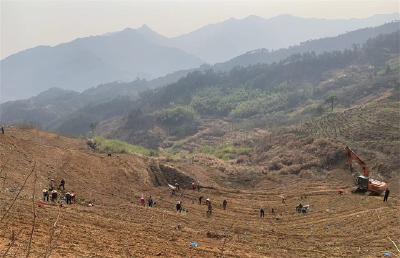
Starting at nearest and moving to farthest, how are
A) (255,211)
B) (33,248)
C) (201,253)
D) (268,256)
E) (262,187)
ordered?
Answer: (33,248) → (201,253) → (268,256) → (255,211) → (262,187)

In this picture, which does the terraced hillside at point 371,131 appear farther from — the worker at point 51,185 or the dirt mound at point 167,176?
the worker at point 51,185

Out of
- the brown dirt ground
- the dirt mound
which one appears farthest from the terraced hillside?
the dirt mound

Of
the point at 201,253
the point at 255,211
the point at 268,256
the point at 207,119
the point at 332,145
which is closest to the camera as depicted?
the point at 201,253

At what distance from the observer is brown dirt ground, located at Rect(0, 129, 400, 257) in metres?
17.9

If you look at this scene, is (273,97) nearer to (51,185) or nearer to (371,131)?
(371,131)

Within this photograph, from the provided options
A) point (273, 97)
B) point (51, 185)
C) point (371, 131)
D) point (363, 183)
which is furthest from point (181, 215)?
point (273, 97)

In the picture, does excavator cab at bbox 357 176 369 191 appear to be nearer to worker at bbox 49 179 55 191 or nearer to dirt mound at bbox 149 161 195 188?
dirt mound at bbox 149 161 195 188

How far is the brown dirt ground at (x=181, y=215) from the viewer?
703 inches

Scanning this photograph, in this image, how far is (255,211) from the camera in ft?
117

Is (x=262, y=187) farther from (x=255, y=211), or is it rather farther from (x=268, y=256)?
(x=268, y=256)

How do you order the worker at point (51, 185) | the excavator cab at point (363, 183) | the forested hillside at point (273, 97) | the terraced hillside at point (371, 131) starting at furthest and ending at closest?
the forested hillside at point (273, 97) → the terraced hillside at point (371, 131) → the excavator cab at point (363, 183) → the worker at point (51, 185)

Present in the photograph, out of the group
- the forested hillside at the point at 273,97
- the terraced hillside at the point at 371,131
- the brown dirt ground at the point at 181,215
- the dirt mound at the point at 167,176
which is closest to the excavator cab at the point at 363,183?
the brown dirt ground at the point at 181,215

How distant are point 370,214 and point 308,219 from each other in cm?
383

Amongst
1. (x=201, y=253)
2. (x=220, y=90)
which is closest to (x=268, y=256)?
(x=201, y=253)
